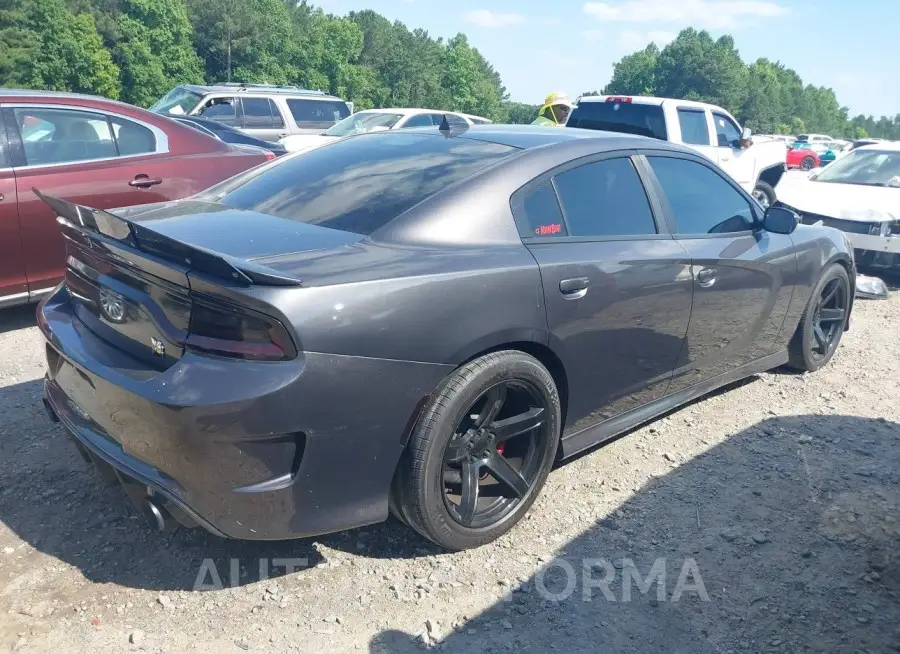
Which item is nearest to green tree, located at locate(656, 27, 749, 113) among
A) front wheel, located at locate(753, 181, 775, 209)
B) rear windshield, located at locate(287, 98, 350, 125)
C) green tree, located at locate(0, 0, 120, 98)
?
green tree, located at locate(0, 0, 120, 98)

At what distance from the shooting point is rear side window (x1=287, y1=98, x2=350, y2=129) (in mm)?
14477

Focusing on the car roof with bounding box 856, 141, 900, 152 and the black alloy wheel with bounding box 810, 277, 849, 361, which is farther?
the car roof with bounding box 856, 141, 900, 152

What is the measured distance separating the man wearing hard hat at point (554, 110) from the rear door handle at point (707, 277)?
549 cm

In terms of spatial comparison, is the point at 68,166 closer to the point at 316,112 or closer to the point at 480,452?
the point at 480,452

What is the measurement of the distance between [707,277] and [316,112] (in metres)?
12.5

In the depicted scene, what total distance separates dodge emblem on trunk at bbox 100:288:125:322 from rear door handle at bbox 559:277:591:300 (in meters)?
1.61

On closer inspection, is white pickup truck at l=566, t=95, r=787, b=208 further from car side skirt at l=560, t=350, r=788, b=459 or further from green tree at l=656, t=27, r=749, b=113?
green tree at l=656, t=27, r=749, b=113

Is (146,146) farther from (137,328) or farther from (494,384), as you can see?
(494,384)

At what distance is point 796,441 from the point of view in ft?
13.1

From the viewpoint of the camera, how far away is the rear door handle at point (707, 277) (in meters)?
3.60

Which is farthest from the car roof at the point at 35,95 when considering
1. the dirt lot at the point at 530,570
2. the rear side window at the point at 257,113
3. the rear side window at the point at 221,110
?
the rear side window at the point at 257,113

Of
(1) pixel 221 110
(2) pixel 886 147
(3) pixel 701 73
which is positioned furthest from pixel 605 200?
(3) pixel 701 73

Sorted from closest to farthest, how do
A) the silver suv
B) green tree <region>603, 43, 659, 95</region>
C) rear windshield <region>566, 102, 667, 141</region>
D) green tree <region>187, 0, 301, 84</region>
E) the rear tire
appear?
the rear tire < rear windshield <region>566, 102, 667, 141</region> < the silver suv < green tree <region>187, 0, 301, 84</region> < green tree <region>603, 43, 659, 95</region>

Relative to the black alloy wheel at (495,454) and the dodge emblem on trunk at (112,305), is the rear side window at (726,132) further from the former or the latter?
the dodge emblem on trunk at (112,305)
